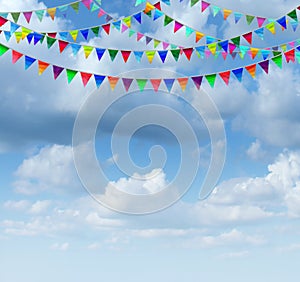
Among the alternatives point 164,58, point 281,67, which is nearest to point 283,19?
point 281,67

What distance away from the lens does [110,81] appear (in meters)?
14.9

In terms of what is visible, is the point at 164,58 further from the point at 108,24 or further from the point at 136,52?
the point at 108,24

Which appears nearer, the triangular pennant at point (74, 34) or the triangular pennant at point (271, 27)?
the triangular pennant at point (271, 27)

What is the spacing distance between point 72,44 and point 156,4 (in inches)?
103

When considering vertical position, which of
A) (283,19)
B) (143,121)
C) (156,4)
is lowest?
(143,121)

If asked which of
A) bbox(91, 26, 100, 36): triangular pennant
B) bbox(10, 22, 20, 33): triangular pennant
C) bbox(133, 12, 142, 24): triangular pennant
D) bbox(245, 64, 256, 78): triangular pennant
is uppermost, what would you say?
bbox(133, 12, 142, 24): triangular pennant

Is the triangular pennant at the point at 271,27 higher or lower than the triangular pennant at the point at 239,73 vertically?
higher

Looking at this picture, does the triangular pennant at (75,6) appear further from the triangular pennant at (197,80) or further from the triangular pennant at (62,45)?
the triangular pennant at (197,80)

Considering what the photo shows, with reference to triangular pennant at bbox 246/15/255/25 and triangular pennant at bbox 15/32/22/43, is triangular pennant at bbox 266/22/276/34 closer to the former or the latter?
triangular pennant at bbox 246/15/255/25

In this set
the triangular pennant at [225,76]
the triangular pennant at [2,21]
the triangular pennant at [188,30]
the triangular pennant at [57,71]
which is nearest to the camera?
the triangular pennant at [2,21]

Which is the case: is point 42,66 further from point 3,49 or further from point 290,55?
point 290,55

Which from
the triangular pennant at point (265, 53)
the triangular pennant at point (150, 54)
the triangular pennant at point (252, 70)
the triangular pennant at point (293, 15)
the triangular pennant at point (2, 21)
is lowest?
the triangular pennant at point (252, 70)

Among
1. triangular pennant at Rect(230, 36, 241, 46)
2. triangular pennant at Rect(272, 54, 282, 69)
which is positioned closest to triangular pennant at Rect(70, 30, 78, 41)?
triangular pennant at Rect(230, 36, 241, 46)

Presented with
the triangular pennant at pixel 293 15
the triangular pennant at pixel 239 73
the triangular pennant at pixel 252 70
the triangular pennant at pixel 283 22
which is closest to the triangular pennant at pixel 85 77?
the triangular pennant at pixel 239 73
